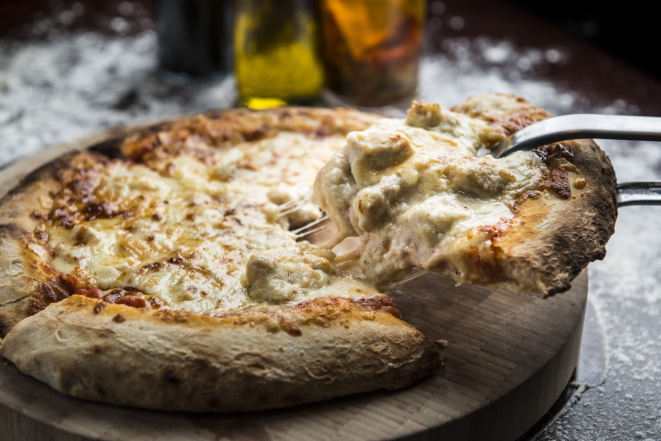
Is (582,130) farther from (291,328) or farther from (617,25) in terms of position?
(617,25)

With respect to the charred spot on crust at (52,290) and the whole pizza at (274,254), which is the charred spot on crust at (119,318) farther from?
the charred spot on crust at (52,290)

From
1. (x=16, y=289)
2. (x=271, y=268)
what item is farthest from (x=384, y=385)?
(x=16, y=289)

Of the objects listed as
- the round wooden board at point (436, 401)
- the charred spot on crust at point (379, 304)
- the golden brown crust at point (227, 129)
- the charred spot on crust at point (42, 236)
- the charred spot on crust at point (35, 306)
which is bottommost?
the round wooden board at point (436, 401)

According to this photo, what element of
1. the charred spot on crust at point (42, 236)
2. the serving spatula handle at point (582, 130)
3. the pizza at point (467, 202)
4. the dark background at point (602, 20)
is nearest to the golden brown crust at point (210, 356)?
the pizza at point (467, 202)

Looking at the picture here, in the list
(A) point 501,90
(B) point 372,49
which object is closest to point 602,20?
(A) point 501,90

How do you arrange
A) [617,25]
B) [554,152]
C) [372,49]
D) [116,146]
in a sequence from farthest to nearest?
[617,25] → [372,49] → [116,146] → [554,152]

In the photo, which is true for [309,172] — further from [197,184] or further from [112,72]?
[112,72]
